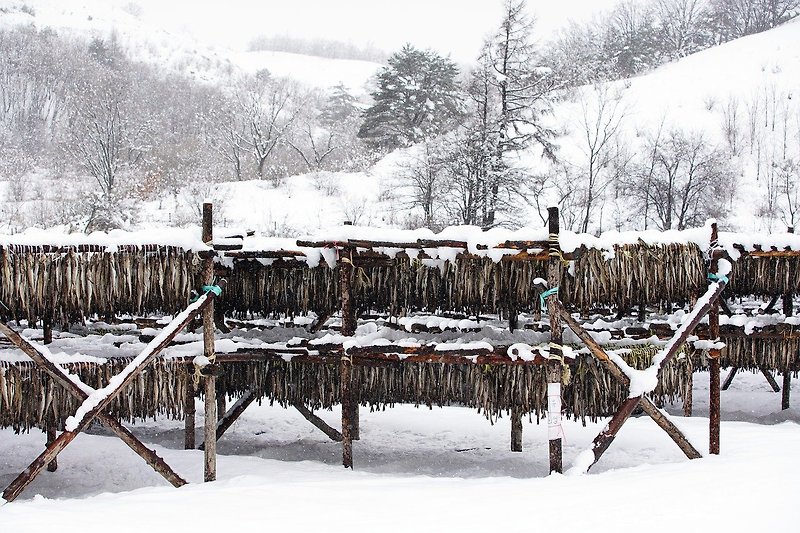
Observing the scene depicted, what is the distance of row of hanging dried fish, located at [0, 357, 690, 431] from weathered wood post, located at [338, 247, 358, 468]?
0.36 meters

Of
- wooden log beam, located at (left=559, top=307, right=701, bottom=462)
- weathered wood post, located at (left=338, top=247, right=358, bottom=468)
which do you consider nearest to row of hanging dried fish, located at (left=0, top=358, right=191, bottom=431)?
weathered wood post, located at (left=338, top=247, right=358, bottom=468)

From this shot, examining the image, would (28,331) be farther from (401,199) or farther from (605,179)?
(605,179)

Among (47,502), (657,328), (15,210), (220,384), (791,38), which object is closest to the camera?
(47,502)

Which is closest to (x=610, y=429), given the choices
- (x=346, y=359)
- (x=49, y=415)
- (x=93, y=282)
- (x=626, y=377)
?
(x=626, y=377)

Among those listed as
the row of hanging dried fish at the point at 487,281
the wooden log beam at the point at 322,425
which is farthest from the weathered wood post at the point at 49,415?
the wooden log beam at the point at 322,425

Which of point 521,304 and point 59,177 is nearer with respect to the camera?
point 521,304

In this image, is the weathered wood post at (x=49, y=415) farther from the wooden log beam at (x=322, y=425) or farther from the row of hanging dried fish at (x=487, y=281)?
the wooden log beam at (x=322, y=425)

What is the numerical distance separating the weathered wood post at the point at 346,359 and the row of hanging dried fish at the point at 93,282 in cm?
148

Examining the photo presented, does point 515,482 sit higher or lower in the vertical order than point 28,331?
lower

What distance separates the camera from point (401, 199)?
26.9 m

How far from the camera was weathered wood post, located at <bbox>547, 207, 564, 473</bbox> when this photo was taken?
6.41 m

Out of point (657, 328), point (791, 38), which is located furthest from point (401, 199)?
point (791, 38)

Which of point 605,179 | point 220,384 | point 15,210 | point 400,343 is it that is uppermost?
point 605,179

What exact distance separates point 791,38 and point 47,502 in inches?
1629
